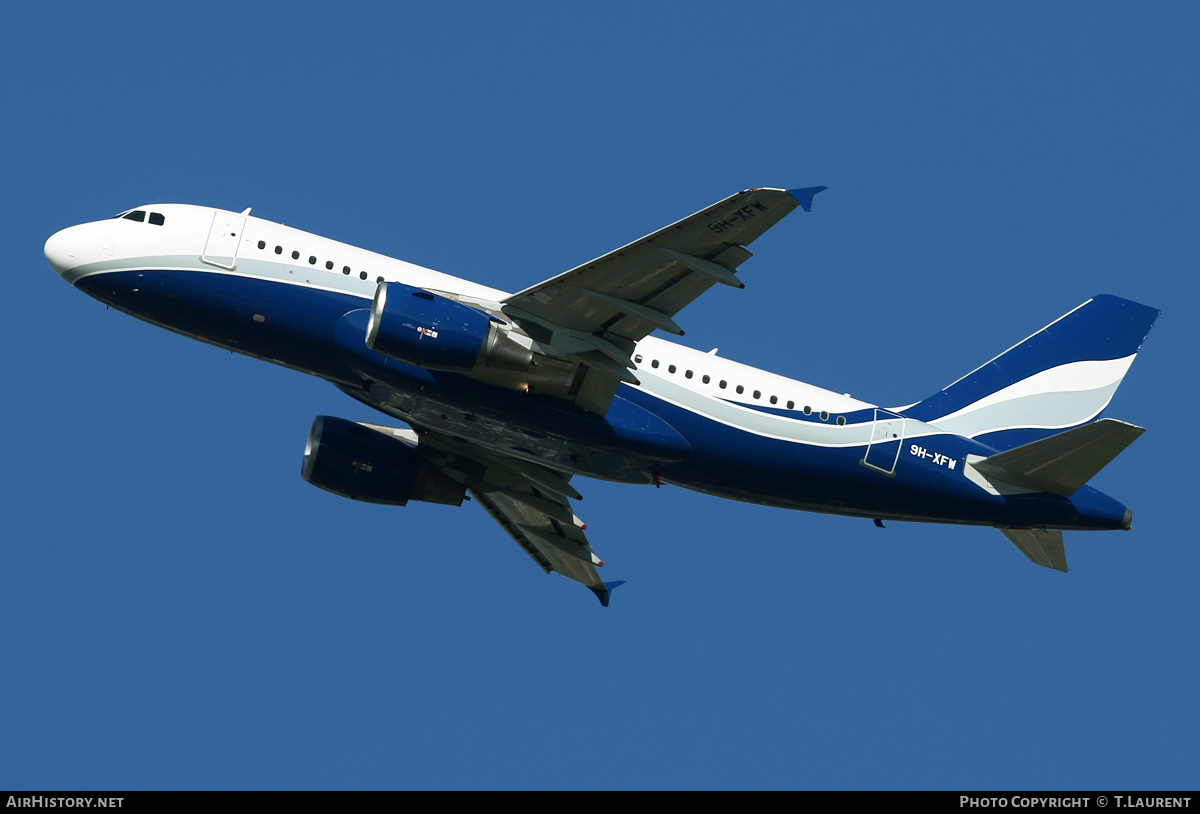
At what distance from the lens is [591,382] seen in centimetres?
3372

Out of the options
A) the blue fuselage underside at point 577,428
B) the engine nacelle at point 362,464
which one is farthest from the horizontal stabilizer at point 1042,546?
the engine nacelle at point 362,464

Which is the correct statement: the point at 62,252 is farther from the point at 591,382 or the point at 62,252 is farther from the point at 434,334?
the point at 591,382

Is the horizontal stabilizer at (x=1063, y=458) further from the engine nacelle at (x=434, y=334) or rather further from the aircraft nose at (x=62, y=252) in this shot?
the aircraft nose at (x=62, y=252)

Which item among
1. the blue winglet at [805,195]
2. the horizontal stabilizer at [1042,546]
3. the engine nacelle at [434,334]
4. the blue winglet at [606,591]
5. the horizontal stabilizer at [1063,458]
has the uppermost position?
the blue winglet at [805,195]

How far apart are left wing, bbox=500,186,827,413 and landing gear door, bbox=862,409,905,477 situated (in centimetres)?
734

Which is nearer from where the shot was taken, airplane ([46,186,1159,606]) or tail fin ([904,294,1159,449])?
airplane ([46,186,1159,606])

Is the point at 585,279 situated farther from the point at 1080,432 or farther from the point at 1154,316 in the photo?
the point at 1154,316

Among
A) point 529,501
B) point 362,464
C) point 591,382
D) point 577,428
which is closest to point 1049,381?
point 591,382

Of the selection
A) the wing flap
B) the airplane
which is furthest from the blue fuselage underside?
the wing flap

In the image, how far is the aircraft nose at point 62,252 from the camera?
35125 millimetres

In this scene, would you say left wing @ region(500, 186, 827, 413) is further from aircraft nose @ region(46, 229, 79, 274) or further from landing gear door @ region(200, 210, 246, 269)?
aircraft nose @ region(46, 229, 79, 274)

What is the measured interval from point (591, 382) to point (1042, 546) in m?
14.9

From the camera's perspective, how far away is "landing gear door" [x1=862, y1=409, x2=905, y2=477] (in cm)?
3616

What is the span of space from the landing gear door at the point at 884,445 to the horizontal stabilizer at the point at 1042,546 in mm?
4622
